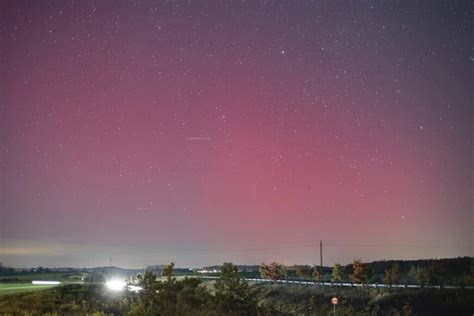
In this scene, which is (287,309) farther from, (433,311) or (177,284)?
(177,284)

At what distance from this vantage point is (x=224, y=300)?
27938mm

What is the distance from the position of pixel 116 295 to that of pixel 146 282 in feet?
42.2

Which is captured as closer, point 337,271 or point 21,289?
point 21,289

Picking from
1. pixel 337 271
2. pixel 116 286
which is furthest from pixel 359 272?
pixel 116 286

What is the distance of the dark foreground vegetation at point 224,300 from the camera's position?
1089 inches

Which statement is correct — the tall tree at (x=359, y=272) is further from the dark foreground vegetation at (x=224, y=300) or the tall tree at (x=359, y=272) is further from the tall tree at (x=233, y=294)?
the tall tree at (x=233, y=294)

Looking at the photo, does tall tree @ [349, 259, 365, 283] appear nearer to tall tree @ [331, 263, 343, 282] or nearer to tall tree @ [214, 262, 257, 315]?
tall tree @ [331, 263, 343, 282]

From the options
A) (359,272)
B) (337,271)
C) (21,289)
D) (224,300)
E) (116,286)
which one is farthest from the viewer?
(337,271)

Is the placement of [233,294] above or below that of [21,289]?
above

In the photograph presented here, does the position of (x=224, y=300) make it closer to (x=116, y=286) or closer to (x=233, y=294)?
(x=233, y=294)

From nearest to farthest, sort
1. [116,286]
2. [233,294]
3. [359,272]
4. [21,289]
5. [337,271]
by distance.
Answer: [233,294] < [21,289] < [116,286] < [359,272] < [337,271]

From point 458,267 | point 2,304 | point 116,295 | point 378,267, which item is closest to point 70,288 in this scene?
point 116,295

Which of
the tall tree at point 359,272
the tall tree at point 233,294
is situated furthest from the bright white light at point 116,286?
the tall tree at point 359,272

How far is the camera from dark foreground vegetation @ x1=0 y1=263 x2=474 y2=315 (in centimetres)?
2767
